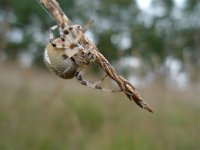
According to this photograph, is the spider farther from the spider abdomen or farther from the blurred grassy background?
the blurred grassy background

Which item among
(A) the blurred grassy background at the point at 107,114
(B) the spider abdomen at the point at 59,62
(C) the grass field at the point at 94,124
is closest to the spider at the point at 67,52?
(B) the spider abdomen at the point at 59,62

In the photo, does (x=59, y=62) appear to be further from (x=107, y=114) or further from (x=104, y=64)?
(x=107, y=114)

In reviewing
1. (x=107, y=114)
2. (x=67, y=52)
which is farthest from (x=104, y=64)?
(x=107, y=114)

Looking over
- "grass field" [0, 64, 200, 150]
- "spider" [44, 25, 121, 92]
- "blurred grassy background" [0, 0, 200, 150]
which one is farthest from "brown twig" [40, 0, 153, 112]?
"grass field" [0, 64, 200, 150]

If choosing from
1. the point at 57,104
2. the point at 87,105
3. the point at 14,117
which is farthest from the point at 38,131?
the point at 87,105

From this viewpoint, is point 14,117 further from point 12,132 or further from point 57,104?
point 57,104
